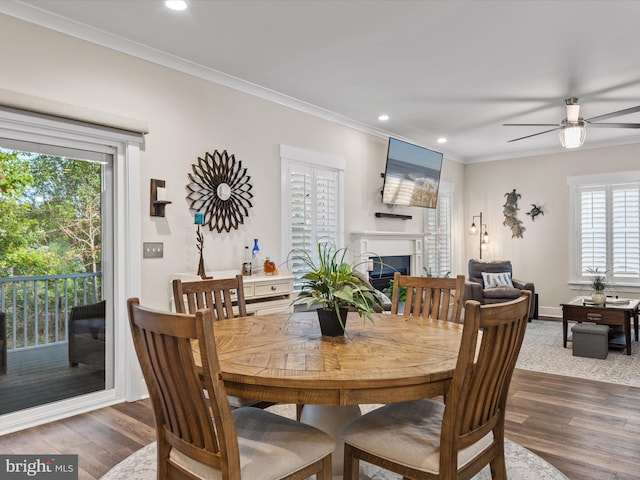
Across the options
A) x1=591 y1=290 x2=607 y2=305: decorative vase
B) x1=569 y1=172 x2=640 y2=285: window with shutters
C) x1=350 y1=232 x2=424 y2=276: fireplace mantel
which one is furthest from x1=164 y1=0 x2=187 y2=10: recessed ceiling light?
x1=569 y1=172 x2=640 y2=285: window with shutters

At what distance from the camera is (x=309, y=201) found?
16.3 feet

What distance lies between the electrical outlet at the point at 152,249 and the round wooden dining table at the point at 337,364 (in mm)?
1555

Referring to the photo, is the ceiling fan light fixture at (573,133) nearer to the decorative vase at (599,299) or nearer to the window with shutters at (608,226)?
the decorative vase at (599,299)

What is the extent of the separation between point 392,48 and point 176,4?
1604 millimetres

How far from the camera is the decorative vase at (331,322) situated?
2.01 m

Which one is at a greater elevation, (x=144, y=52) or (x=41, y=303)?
(x=144, y=52)

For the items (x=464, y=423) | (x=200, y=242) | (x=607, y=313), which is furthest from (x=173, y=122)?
(x=607, y=313)

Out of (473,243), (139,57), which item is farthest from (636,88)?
(139,57)

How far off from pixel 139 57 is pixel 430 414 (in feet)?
10.5

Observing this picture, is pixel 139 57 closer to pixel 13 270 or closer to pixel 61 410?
pixel 13 270

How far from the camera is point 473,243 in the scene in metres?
8.09

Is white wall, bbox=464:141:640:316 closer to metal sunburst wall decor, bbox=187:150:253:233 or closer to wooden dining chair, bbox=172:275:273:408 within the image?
metal sunburst wall decor, bbox=187:150:253:233

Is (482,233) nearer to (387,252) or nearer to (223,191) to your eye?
(387,252)

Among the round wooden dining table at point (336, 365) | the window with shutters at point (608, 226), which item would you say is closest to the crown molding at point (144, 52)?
the round wooden dining table at point (336, 365)
